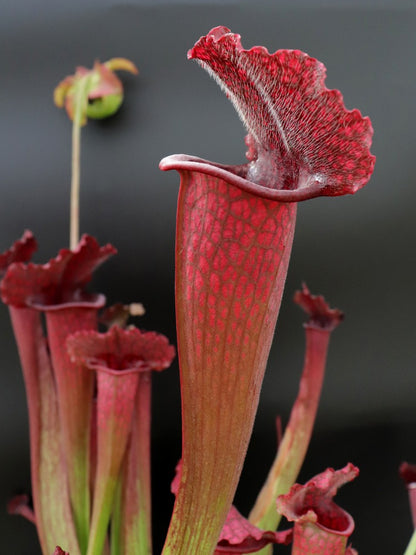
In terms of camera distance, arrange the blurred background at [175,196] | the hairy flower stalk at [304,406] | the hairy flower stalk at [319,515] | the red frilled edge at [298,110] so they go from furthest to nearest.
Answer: the blurred background at [175,196]
the hairy flower stalk at [304,406]
the hairy flower stalk at [319,515]
the red frilled edge at [298,110]

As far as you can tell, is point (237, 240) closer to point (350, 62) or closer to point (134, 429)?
point (134, 429)

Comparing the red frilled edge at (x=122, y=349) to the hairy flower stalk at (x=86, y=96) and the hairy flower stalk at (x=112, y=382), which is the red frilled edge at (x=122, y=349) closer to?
the hairy flower stalk at (x=112, y=382)

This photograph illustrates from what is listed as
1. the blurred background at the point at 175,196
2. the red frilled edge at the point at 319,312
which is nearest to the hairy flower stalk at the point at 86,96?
the blurred background at the point at 175,196

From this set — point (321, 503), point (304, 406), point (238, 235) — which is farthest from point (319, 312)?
point (238, 235)

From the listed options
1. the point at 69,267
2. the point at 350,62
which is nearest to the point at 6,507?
the point at 69,267

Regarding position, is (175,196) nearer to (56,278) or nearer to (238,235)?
(56,278)

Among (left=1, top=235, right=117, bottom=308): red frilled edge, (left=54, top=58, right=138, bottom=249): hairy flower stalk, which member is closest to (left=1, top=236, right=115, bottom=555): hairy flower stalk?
(left=1, top=235, right=117, bottom=308): red frilled edge
